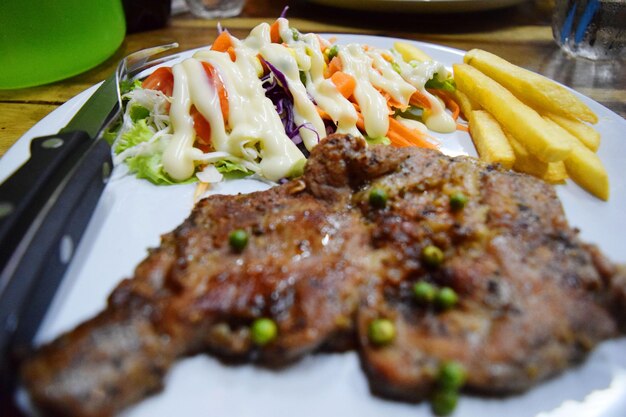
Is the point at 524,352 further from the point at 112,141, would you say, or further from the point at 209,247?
the point at 112,141

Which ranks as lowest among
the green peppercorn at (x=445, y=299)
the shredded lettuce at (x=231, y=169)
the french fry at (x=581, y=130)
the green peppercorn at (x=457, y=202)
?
the shredded lettuce at (x=231, y=169)

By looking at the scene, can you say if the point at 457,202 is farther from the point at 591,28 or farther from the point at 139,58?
the point at 591,28

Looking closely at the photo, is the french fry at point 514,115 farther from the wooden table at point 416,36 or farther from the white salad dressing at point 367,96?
the wooden table at point 416,36

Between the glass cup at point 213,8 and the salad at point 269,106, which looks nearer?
the salad at point 269,106

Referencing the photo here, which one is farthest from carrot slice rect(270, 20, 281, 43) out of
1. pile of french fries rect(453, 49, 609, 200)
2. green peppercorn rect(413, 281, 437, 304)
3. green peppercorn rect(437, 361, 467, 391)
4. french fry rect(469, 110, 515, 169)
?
green peppercorn rect(437, 361, 467, 391)

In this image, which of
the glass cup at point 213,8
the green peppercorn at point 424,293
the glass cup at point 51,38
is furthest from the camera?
the glass cup at point 213,8

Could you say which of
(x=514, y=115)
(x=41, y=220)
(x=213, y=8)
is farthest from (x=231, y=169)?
(x=213, y=8)

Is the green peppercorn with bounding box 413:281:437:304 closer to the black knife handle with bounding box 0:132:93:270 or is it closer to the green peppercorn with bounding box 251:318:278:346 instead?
the green peppercorn with bounding box 251:318:278:346

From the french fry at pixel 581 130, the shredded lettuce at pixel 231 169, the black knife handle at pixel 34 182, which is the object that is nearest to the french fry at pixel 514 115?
the french fry at pixel 581 130
